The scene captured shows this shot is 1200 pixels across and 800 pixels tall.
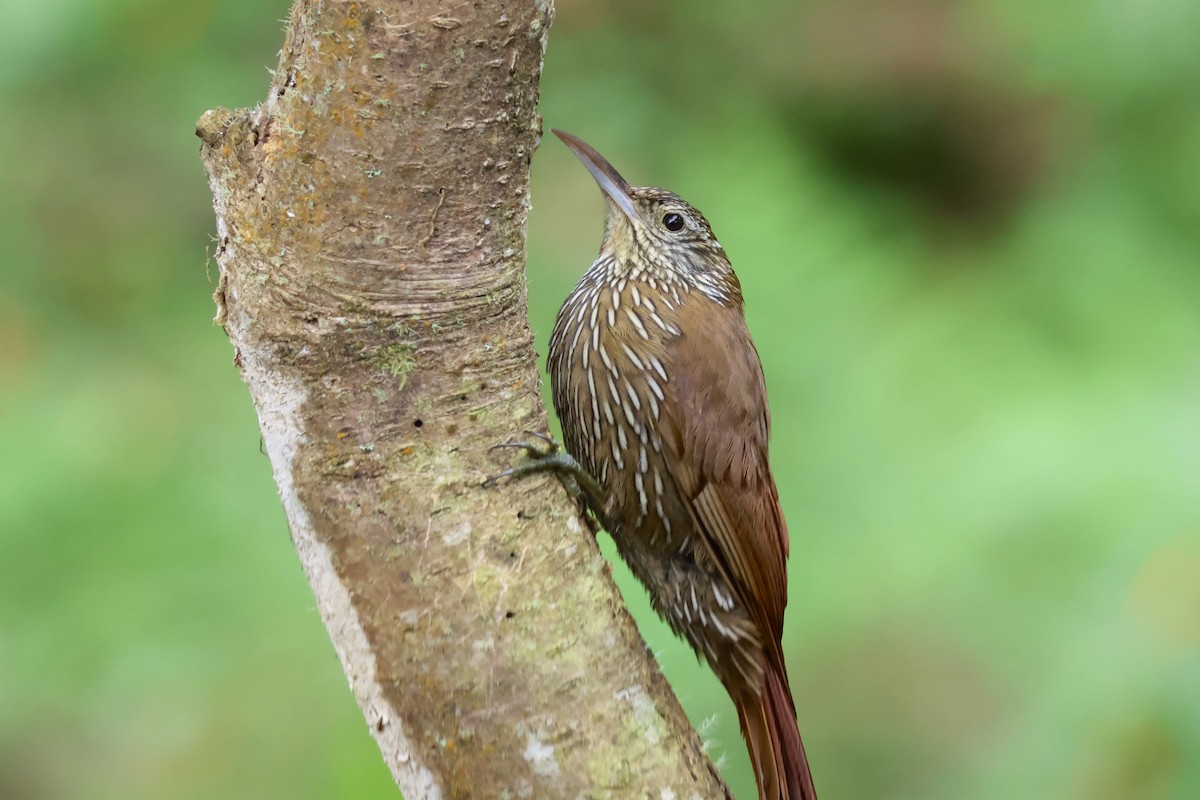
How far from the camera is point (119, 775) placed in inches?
127

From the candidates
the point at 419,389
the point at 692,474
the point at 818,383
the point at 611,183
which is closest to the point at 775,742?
the point at 692,474

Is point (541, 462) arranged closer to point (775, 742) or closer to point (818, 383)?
point (775, 742)

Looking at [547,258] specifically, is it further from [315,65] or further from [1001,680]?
[315,65]

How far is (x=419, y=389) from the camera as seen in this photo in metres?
1.93

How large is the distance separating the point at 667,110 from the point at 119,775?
2.96m

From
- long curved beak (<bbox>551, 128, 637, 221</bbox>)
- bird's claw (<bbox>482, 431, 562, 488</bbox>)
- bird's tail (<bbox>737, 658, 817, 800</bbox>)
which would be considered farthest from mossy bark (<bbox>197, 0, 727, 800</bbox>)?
long curved beak (<bbox>551, 128, 637, 221</bbox>)

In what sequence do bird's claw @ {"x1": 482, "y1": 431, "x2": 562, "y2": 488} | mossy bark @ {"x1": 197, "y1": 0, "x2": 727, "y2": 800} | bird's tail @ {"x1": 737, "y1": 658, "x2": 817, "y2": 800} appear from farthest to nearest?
1. bird's tail @ {"x1": 737, "y1": 658, "x2": 817, "y2": 800}
2. bird's claw @ {"x1": 482, "y1": 431, "x2": 562, "y2": 488}
3. mossy bark @ {"x1": 197, "y1": 0, "x2": 727, "y2": 800}

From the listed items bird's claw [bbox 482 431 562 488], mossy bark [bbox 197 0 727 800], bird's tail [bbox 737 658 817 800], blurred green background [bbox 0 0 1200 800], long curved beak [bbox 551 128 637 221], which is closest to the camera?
mossy bark [bbox 197 0 727 800]

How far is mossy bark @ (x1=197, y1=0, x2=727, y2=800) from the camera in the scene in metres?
1.81

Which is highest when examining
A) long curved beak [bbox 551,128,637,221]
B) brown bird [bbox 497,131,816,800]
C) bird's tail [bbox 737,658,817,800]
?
long curved beak [bbox 551,128,637,221]

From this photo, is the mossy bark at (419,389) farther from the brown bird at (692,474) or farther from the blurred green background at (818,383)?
the blurred green background at (818,383)

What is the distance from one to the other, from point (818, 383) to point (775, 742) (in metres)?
1.83

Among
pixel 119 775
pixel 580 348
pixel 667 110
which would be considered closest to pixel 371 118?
pixel 580 348

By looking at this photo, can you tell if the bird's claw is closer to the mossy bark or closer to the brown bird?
the mossy bark
